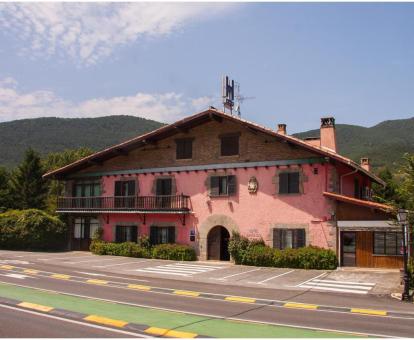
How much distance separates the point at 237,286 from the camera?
18.8 m

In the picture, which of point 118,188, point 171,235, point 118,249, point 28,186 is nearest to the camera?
point 171,235

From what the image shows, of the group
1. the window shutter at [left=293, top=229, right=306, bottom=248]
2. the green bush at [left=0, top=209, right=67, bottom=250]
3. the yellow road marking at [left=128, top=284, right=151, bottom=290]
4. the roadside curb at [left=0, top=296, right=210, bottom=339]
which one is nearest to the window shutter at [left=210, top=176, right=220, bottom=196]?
the window shutter at [left=293, top=229, right=306, bottom=248]

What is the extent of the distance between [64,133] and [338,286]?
11472 centimetres

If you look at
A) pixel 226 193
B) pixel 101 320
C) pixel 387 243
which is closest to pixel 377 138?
pixel 226 193

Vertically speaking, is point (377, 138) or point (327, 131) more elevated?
point (377, 138)

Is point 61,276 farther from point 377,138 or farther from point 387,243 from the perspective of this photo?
point 377,138

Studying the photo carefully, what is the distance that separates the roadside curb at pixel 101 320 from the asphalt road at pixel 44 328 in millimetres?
389

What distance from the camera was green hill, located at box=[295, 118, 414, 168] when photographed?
93.1 meters

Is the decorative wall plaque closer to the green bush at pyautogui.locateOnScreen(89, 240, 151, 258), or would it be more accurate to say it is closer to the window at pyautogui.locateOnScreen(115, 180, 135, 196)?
the green bush at pyautogui.locateOnScreen(89, 240, 151, 258)

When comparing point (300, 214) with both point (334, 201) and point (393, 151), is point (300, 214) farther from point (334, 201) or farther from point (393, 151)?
point (393, 151)

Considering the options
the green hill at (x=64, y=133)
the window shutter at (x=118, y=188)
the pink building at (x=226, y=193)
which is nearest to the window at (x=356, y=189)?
the pink building at (x=226, y=193)

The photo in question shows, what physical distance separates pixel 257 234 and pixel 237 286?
8190 millimetres

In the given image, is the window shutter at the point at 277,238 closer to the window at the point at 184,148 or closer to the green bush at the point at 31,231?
the window at the point at 184,148

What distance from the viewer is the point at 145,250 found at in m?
30.0
